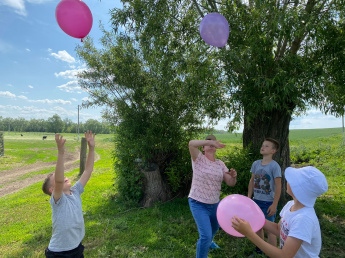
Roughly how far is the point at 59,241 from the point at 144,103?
4.30 meters

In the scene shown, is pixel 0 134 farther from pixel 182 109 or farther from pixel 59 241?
pixel 59 241

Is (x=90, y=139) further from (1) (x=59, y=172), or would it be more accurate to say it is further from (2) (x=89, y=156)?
(1) (x=59, y=172)

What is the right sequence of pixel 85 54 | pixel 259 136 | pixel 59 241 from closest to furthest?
pixel 59 241, pixel 259 136, pixel 85 54

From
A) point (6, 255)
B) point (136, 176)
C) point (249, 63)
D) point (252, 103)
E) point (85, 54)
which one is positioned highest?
point (85, 54)

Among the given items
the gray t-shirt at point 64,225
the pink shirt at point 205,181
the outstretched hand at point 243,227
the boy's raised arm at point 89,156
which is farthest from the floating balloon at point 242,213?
the boy's raised arm at point 89,156

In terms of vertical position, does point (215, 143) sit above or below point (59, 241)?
above

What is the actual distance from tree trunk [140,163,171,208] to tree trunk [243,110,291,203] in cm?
243

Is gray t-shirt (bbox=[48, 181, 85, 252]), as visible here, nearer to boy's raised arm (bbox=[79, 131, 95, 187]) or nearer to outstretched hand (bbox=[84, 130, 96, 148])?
boy's raised arm (bbox=[79, 131, 95, 187])

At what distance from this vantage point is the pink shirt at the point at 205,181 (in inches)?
118

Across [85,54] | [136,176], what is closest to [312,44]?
[136,176]

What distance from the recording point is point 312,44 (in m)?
4.30

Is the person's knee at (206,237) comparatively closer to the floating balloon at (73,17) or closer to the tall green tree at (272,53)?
the tall green tree at (272,53)

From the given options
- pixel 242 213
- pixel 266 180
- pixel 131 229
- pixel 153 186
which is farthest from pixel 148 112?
pixel 242 213

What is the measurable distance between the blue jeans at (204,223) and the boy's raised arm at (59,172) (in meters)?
1.64
